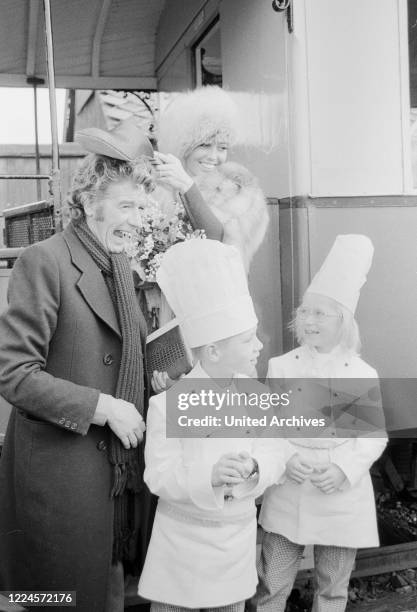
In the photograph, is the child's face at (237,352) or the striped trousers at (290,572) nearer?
the child's face at (237,352)

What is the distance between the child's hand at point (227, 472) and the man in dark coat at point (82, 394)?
0.25m

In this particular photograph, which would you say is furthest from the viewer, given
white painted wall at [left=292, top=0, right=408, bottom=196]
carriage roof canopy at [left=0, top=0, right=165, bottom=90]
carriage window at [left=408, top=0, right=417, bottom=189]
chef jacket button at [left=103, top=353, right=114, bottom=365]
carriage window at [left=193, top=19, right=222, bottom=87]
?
carriage roof canopy at [left=0, top=0, right=165, bottom=90]

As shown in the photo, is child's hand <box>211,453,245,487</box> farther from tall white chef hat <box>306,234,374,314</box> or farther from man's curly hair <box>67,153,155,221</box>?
man's curly hair <box>67,153,155,221</box>

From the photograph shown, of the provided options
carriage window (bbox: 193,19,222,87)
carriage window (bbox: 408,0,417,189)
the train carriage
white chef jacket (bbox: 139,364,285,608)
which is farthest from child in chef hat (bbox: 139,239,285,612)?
carriage window (bbox: 193,19,222,87)

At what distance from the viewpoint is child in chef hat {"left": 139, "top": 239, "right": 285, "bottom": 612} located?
1.95m

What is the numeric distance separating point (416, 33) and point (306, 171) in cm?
69

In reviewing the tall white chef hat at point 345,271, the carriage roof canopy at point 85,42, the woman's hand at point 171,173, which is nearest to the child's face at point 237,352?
the tall white chef hat at point 345,271

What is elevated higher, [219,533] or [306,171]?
[306,171]

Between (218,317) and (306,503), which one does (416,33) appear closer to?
(218,317)

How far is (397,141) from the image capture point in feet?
8.49

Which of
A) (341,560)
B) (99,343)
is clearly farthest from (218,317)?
(341,560)

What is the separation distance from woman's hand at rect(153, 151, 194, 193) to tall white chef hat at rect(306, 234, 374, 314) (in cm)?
54

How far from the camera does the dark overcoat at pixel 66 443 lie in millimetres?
1886

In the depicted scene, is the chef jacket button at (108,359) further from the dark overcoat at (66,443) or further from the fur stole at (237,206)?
the fur stole at (237,206)
